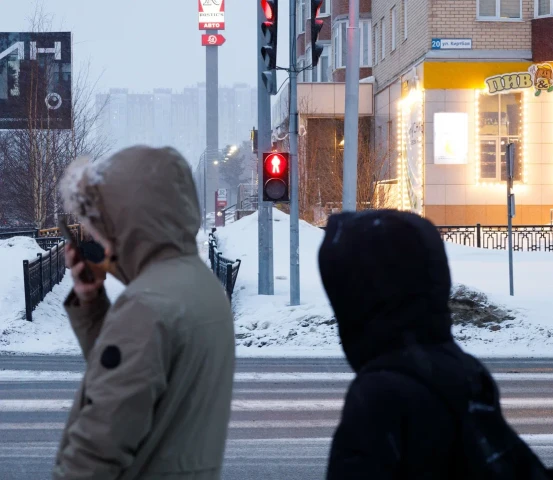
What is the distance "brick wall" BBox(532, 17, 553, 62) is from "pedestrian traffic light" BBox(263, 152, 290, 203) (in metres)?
18.6

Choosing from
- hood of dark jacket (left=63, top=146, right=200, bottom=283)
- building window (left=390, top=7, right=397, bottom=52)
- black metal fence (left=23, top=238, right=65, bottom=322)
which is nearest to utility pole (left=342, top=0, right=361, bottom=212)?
black metal fence (left=23, top=238, right=65, bottom=322)

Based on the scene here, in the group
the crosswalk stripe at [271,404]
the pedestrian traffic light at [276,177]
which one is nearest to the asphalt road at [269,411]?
the crosswalk stripe at [271,404]

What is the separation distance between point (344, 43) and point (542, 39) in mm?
13327

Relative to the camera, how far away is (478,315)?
14.8 metres

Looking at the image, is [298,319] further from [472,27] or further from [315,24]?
[472,27]

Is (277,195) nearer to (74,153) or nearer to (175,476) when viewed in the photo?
(175,476)

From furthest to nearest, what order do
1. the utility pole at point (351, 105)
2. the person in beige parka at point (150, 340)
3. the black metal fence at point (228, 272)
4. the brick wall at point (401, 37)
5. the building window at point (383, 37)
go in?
the building window at point (383, 37)
the brick wall at point (401, 37)
the black metal fence at point (228, 272)
the utility pole at point (351, 105)
the person in beige parka at point (150, 340)

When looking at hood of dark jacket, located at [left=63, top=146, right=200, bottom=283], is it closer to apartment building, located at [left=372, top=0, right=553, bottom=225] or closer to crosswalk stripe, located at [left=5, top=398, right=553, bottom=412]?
crosswalk stripe, located at [left=5, top=398, right=553, bottom=412]

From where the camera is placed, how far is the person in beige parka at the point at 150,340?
89.5 inches

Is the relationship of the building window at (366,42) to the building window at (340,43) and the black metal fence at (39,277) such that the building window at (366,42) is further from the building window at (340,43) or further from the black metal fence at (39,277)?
the black metal fence at (39,277)

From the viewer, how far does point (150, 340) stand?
90.3 inches

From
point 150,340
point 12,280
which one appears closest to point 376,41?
point 12,280

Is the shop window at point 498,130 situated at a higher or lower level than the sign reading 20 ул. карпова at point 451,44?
lower

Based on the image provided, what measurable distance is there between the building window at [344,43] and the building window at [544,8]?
11.3m
